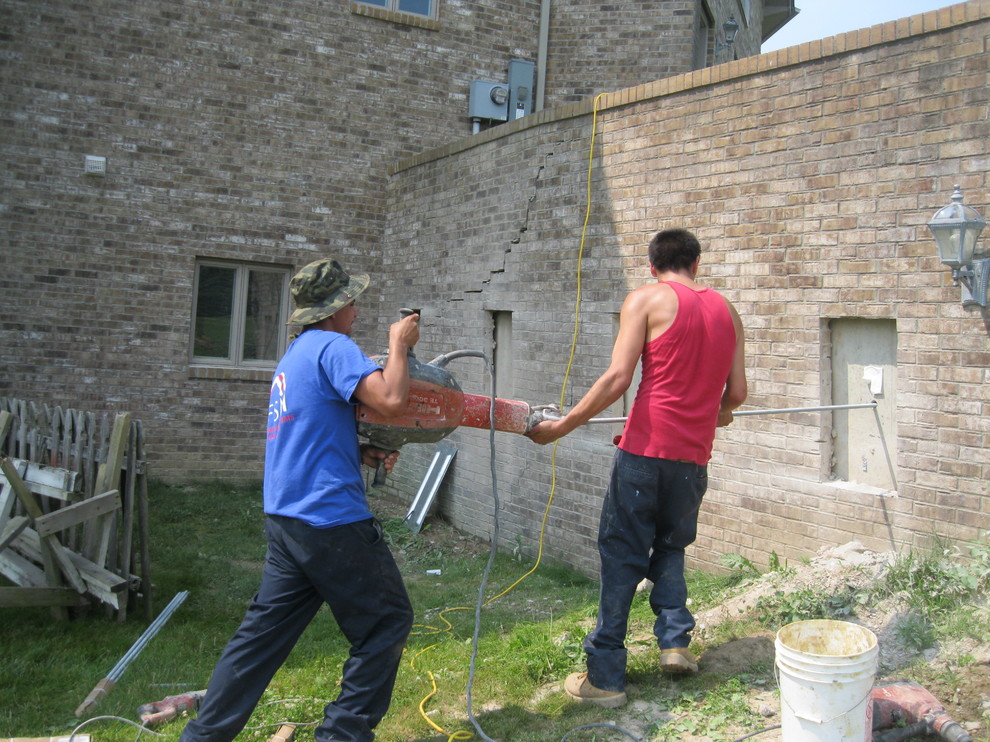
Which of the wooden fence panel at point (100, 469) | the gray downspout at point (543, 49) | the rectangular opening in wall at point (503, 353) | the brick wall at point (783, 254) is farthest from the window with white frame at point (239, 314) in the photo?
the gray downspout at point (543, 49)

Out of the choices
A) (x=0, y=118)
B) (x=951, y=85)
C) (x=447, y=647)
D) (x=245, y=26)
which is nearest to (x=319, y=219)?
(x=245, y=26)

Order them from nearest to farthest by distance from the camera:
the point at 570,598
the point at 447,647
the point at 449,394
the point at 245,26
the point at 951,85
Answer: the point at 449,394, the point at 951,85, the point at 447,647, the point at 570,598, the point at 245,26

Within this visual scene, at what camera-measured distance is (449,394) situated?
11.5 ft

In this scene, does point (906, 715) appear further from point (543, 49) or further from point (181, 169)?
point (543, 49)

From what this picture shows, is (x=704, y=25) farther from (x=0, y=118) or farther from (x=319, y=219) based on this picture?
(x=0, y=118)

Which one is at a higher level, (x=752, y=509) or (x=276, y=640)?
(x=752, y=509)

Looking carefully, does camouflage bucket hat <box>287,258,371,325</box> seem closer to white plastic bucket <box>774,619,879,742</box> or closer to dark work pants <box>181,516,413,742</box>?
dark work pants <box>181,516,413,742</box>

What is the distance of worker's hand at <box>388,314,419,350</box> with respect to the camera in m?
3.14

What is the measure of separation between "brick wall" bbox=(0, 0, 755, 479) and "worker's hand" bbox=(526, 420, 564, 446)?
5.89 metres

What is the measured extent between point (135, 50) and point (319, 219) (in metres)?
2.54

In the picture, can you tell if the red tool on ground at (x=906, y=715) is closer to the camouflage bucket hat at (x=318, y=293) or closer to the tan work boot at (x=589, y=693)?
the tan work boot at (x=589, y=693)

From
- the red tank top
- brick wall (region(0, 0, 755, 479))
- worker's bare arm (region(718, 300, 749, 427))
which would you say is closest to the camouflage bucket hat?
the red tank top

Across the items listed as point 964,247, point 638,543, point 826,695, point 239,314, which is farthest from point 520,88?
point 826,695

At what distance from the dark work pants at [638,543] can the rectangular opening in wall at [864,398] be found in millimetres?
1615
